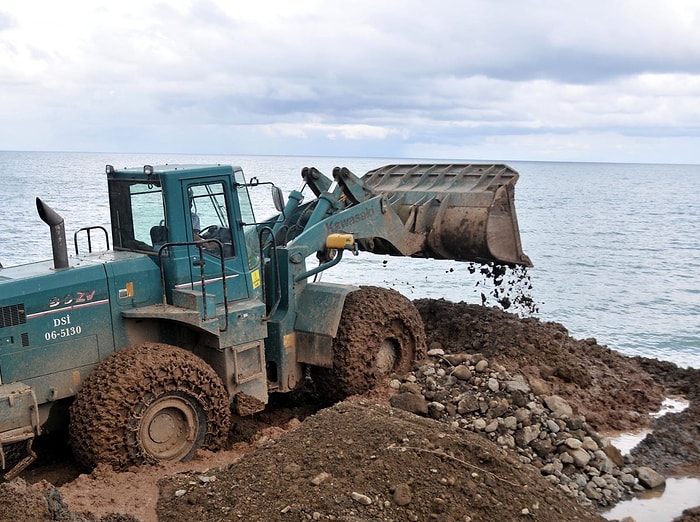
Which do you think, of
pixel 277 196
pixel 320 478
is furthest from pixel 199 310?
pixel 320 478

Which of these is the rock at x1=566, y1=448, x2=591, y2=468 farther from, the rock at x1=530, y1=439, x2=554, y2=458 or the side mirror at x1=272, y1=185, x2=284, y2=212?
the side mirror at x1=272, y1=185, x2=284, y2=212

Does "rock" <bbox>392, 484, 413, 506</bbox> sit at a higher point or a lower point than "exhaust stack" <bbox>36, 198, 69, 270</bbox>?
lower

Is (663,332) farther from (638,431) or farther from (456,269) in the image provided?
(456,269)

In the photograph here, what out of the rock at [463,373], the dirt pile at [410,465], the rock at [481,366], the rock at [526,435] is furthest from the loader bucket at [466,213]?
the rock at [526,435]

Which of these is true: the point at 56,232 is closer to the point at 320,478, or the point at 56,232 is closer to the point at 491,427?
the point at 320,478

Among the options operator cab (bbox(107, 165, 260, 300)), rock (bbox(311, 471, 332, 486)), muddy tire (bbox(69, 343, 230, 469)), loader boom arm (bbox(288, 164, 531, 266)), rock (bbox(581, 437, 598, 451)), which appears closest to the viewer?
rock (bbox(311, 471, 332, 486))

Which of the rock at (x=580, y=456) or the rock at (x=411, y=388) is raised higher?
the rock at (x=411, y=388)

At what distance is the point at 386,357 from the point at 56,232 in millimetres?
4433

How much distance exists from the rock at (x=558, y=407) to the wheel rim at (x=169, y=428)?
3.99m

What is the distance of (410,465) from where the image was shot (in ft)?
22.3

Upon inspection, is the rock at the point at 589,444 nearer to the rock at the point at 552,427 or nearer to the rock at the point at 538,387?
the rock at the point at 552,427

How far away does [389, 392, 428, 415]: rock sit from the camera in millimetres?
9398

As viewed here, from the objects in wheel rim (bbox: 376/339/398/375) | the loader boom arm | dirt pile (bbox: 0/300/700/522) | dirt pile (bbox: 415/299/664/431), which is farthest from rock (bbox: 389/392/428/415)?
the loader boom arm

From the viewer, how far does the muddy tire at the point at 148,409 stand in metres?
7.70
